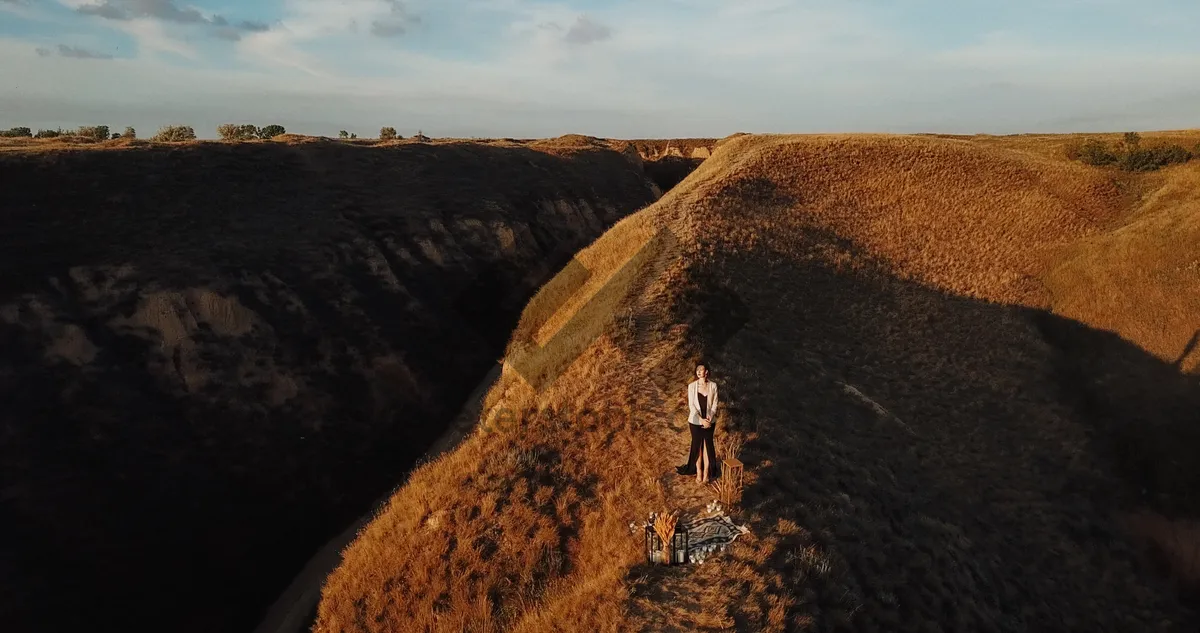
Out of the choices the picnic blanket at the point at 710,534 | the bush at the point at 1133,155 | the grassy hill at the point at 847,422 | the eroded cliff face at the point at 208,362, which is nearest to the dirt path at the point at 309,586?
the eroded cliff face at the point at 208,362

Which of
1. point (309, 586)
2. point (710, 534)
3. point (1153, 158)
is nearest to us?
point (710, 534)

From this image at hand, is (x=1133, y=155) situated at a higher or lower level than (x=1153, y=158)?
higher

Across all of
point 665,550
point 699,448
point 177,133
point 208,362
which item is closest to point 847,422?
point 699,448

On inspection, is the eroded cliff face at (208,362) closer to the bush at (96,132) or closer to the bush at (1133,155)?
the bush at (96,132)

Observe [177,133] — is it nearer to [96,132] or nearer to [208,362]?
[96,132]

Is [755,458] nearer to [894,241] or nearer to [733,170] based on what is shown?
[894,241]

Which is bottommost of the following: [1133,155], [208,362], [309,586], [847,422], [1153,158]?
[309,586]

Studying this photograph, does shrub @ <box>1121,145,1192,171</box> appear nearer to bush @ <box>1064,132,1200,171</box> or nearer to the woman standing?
→ bush @ <box>1064,132,1200,171</box>

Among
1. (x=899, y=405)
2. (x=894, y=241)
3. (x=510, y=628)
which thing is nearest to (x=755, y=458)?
(x=510, y=628)
